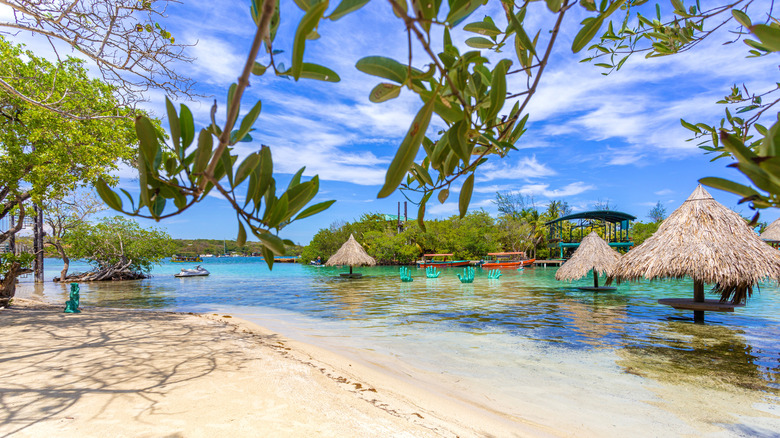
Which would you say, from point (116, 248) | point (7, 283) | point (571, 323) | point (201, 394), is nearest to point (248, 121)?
point (201, 394)

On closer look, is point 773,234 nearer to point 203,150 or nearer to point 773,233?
point 773,233

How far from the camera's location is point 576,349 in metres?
5.64

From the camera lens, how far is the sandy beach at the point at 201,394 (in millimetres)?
2641

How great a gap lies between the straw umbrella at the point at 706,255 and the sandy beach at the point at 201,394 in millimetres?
5939

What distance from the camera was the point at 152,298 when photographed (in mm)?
12766

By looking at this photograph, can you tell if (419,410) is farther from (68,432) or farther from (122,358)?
(122,358)

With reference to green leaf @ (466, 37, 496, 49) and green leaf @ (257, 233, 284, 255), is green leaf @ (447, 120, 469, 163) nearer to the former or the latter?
green leaf @ (257, 233, 284, 255)

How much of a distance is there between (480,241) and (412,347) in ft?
95.5

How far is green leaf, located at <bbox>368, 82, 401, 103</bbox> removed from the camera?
0.63m

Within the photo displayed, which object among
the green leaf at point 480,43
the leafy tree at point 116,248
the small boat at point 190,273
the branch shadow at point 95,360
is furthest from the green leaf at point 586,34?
the small boat at point 190,273

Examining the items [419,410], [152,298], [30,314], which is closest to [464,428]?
[419,410]

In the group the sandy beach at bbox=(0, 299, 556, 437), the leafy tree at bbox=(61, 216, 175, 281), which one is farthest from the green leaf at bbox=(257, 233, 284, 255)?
the leafy tree at bbox=(61, 216, 175, 281)

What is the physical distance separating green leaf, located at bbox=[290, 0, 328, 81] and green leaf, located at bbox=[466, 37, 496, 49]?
24.2 inches

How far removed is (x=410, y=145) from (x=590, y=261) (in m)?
13.1
